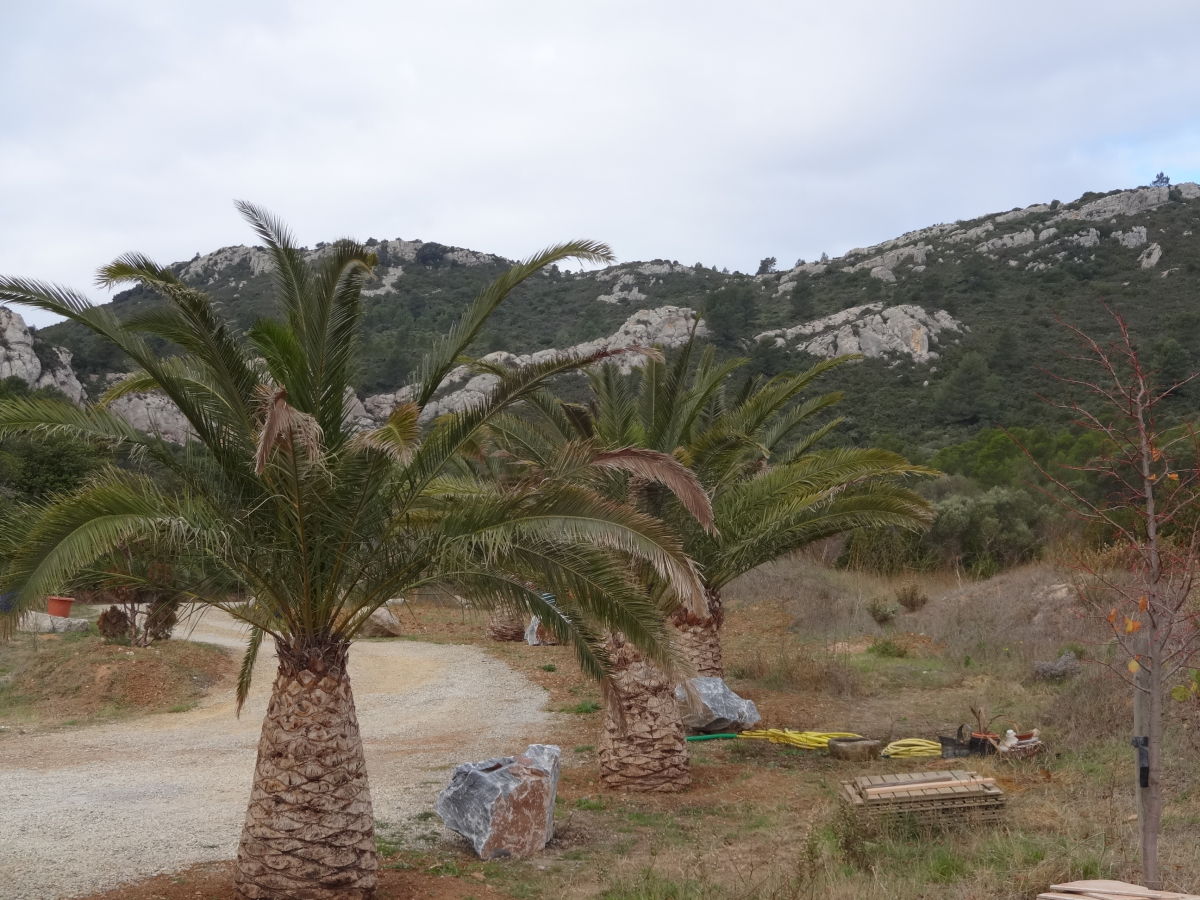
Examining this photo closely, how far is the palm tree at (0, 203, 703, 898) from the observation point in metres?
6.30

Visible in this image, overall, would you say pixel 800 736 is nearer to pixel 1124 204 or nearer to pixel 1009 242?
pixel 1009 242

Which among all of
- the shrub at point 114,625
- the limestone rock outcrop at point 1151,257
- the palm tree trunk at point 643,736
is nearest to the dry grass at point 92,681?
the shrub at point 114,625

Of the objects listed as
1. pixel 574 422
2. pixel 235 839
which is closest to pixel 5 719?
pixel 235 839

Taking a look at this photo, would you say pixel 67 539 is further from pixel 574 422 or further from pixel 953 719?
pixel 953 719

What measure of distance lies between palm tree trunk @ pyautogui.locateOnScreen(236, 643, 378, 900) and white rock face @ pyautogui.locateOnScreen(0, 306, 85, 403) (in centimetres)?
3647

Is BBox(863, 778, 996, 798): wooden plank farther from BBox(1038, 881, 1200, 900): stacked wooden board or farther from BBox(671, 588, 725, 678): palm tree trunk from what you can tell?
BBox(671, 588, 725, 678): palm tree trunk

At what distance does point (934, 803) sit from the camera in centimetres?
827

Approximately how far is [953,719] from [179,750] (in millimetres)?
10152

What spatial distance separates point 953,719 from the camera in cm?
1363

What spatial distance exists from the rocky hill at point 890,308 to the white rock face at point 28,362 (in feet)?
0.32

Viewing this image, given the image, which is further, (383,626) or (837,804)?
(383,626)

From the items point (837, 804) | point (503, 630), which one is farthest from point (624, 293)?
point (837, 804)

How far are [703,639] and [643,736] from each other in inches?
137

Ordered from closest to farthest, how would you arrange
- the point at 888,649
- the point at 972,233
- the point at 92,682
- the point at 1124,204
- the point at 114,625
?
the point at 92,682
the point at 114,625
the point at 888,649
the point at 1124,204
the point at 972,233
